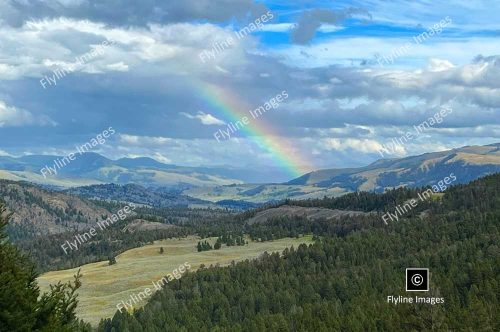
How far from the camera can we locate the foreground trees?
30891 millimetres

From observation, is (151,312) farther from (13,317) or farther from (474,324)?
(13,317)

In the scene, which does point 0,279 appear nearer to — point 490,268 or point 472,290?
point 472,290

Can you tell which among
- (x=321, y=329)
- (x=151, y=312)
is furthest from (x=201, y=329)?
(x=321, y=329)

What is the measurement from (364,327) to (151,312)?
72952 mm

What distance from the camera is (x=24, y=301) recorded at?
31.8m

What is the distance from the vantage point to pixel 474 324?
135750 millimetres

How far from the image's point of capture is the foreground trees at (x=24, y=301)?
3089 centimetres

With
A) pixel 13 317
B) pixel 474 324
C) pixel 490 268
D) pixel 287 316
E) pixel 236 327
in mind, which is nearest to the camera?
pixel 13 317

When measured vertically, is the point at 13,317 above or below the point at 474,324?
above

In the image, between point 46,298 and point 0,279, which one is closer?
point 0,279

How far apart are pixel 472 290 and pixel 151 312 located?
102 meters

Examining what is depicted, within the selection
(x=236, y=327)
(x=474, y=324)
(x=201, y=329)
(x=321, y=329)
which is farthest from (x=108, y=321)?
(x=474, y=324)

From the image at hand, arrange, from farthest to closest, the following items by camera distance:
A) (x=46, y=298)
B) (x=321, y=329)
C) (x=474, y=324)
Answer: (x=321, y=329) < (x=474, y=324) < (x=46, y=298)

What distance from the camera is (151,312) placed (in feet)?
620
